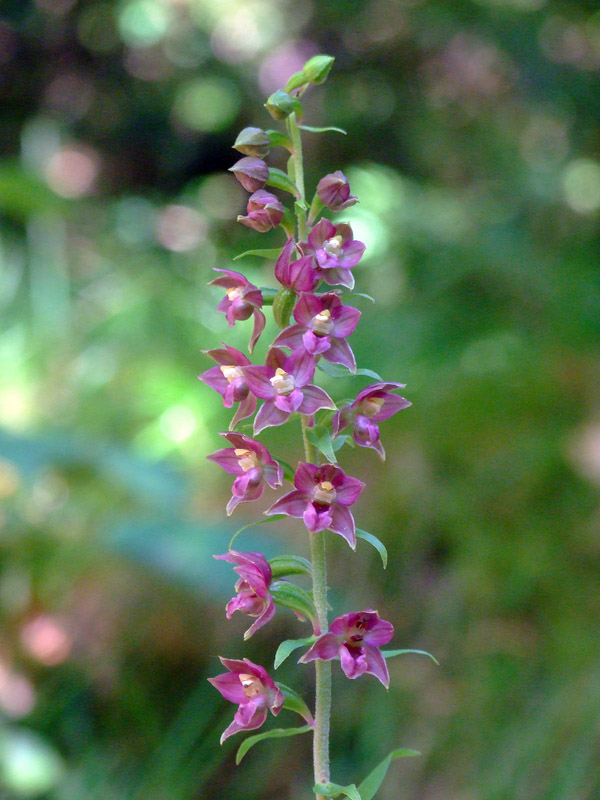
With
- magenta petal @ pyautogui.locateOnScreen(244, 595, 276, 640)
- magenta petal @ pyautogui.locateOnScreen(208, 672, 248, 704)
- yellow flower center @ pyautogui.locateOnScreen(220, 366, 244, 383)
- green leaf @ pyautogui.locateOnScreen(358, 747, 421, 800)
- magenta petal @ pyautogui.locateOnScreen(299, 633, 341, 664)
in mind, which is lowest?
green leaf @ pyautogui.locateOnScreen(358, 747, 421, 800)

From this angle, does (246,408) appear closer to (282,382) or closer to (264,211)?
(282,382)

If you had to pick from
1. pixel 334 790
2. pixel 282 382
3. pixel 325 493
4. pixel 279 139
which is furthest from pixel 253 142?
pixel 334 790

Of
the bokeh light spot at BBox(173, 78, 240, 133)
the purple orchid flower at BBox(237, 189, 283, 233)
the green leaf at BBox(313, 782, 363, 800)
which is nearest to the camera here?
the green leaf at BBox(313, 782, 363, 800)

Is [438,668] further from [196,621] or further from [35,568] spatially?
[35,568]

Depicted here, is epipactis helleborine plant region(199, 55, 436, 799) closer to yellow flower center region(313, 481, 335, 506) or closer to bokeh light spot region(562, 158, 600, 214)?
yellow flower center region(313, 481, 335, 506)

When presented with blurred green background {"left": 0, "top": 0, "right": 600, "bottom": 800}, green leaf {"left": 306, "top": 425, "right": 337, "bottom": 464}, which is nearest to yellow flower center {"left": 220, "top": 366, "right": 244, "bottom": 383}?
green leaf {"left": 306, "top": 425, "right": 337, "bottom": 464}

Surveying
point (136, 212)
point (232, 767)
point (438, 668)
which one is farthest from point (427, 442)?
point (136, 212)

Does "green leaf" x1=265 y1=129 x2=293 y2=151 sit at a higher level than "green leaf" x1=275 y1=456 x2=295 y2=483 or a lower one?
higher

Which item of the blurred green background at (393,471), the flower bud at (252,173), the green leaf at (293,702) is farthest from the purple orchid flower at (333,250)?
the blurred green background at (393,471)

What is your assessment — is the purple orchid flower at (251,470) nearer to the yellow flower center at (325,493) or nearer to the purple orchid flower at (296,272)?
the yellow flower center at (325,493)
